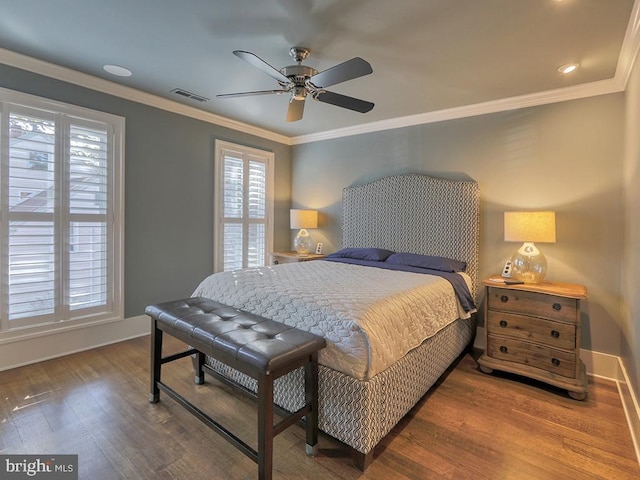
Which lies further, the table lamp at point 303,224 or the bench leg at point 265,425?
the table lamp at point 303,224

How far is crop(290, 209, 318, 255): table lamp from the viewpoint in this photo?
15.3 feet

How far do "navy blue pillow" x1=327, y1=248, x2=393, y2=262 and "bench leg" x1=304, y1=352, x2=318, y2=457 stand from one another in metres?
2.19

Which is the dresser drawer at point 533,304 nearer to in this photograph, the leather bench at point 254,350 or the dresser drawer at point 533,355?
the dresser drawer at point 533,355

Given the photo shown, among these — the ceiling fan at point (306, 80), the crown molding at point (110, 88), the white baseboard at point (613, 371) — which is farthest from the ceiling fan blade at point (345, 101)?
the white baseboard at point (613, 371)

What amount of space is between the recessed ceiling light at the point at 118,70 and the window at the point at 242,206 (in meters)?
1.34

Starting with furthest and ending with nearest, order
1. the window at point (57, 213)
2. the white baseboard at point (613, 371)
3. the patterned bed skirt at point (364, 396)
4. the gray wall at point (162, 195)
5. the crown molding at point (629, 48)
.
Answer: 1. the gray wall at point (162, 195)
2. the window at point (57, 213)
3. the white baseboard at point (613, 371)
4. the crown molding at point (629, 48)
5. the patterned bed skirt at point (364, 396)

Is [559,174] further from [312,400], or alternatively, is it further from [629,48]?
[312,400]

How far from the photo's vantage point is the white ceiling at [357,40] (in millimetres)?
1935

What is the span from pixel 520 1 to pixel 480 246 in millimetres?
2257

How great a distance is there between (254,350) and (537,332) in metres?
2.42

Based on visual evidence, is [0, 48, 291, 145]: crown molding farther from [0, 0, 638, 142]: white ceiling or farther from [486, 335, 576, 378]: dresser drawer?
[486, 335, 576, 378]: dresser drawer

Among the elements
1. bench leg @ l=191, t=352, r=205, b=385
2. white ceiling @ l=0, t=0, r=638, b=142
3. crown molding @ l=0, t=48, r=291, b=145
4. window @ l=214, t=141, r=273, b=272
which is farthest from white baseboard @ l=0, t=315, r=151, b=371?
white ceiling @ l=0, t=0, r=638, b=142

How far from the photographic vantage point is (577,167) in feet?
9.61

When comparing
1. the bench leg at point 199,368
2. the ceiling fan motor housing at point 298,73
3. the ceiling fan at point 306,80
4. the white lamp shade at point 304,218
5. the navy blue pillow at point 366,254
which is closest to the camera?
the ceiling fan at point 306,80
